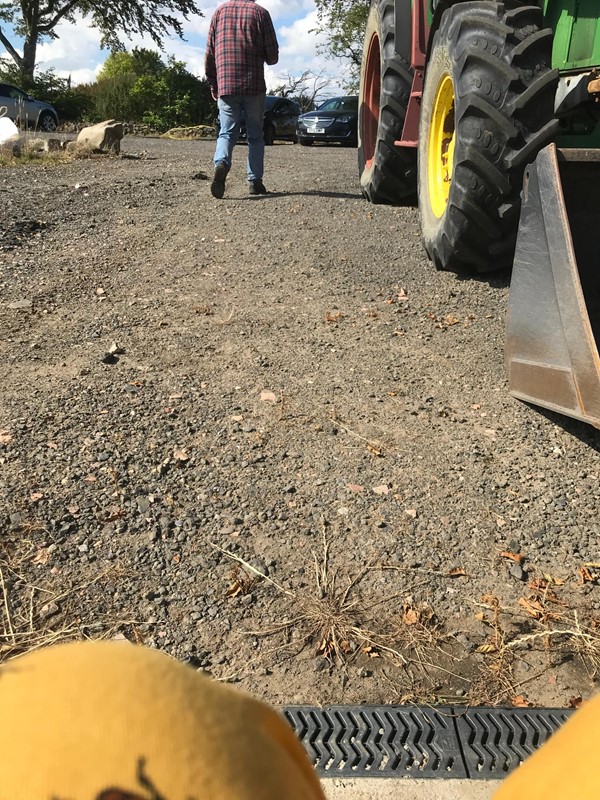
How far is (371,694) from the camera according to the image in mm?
1733

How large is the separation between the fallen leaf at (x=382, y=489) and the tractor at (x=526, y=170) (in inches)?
26.8

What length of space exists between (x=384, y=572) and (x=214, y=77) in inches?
264

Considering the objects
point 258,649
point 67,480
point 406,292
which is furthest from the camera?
point 406,292

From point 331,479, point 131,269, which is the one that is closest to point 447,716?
point 331,479

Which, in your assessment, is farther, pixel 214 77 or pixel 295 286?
pixel 214 77

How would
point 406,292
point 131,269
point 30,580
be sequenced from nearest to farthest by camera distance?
point 30,580, point 406,292, point 131,269

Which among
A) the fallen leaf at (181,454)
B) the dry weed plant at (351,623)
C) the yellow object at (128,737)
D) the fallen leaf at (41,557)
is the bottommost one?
the dry weed plant at (351,623)

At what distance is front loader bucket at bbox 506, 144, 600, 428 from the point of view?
2355mm

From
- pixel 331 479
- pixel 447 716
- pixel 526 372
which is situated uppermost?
pixel 526 372

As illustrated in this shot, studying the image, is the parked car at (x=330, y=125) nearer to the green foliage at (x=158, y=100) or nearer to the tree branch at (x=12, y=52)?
the green foliage at (x=158, y=100)

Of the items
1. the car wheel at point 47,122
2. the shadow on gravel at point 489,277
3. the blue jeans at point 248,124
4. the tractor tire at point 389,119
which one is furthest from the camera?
the car wheel at point 47,122

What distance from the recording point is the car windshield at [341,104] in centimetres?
1953

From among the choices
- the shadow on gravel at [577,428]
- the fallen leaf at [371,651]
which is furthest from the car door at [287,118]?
the fallen leaf at [371,651]

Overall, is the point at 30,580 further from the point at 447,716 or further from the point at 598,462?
the point at 598,462
